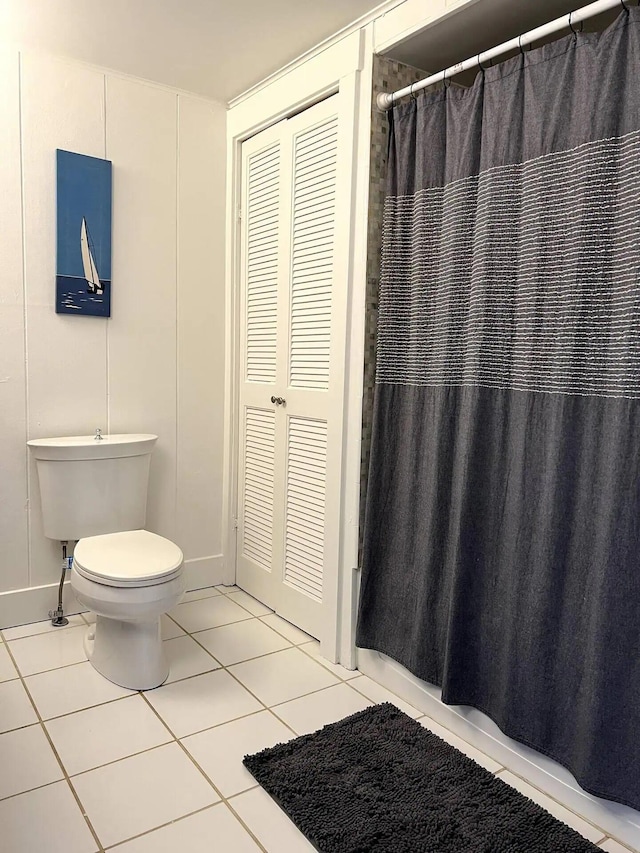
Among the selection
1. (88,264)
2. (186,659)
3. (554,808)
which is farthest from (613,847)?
(88,264)

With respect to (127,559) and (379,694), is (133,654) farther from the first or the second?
(379,694)

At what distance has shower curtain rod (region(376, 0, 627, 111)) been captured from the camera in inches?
61.0

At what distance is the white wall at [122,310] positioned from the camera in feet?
8.22

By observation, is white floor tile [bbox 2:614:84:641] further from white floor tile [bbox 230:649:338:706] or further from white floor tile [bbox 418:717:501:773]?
white floor tile [bbox 418:717:501:773]

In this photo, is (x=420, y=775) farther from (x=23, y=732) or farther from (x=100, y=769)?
(x=23, y=732)

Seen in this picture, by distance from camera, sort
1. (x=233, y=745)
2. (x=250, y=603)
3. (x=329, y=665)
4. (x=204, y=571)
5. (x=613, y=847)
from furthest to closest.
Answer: (x=204, y=571) → (x=250, y=603) → (x=329, y=665) → (x=233, y=745) → (x=613, y=847)

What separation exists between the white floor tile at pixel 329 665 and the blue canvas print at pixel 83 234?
1581 millimetres

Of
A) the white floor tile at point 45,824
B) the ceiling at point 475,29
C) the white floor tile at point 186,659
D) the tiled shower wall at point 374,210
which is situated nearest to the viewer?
the white floor tile at point 45,824

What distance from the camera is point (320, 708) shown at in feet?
6.94

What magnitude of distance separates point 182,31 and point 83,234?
834 mm

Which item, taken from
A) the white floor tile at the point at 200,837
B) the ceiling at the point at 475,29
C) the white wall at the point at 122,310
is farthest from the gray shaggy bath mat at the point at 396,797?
the ceiling at the point at 475,29

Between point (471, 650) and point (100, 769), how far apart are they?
3.52ft

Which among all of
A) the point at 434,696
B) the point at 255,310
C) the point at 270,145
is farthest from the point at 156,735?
the point at 270,145

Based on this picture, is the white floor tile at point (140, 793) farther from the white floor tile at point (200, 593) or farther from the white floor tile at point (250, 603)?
the white floor tile at point (200, 593)
